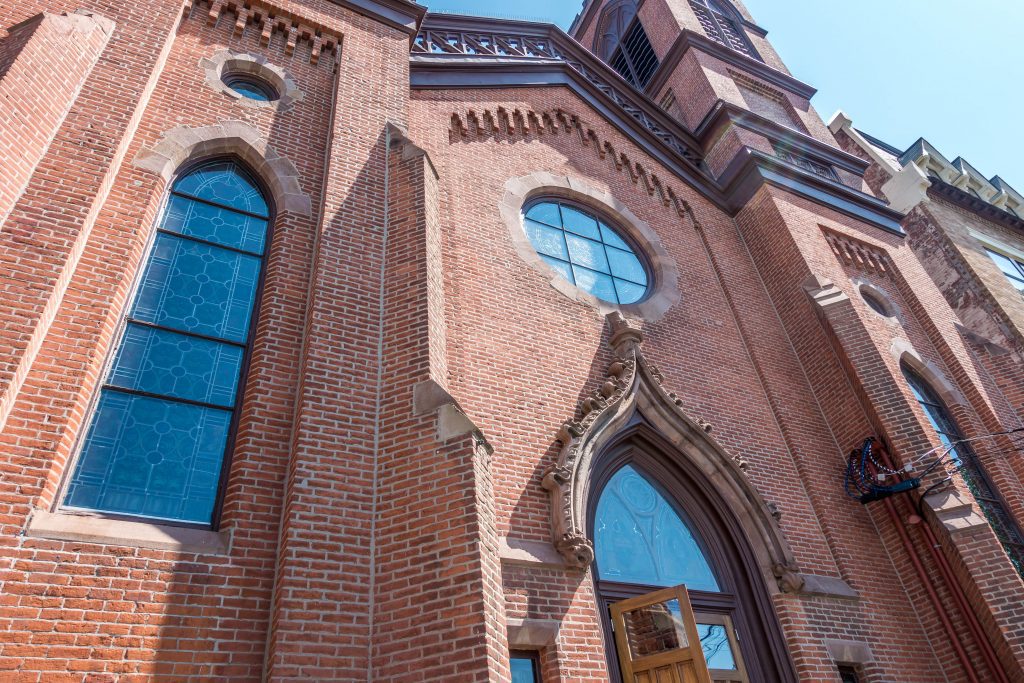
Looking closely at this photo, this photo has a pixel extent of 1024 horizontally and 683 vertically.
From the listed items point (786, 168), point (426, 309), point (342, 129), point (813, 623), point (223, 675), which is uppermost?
point (786, 168)

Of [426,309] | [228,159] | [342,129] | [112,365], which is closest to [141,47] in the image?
[228,159]

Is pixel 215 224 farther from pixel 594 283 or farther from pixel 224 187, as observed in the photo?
pixel 594 283

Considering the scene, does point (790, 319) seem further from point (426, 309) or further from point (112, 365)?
point (112, 365)

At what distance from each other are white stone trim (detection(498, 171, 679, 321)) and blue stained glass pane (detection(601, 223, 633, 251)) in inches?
8.6

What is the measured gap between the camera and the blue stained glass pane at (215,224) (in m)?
6.96

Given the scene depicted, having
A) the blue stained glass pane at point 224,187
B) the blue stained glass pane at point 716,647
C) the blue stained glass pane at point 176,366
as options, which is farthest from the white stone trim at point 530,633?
the blue stained glass pane at point 224,187

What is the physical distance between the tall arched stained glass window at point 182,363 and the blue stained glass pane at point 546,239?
4.07 metres

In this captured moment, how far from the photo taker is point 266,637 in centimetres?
→ 478

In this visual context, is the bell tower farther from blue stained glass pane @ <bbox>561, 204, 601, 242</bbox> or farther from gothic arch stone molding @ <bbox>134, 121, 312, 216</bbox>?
gothic arch stone molding @ <bbox>134, 121, 312, 216</bbox>

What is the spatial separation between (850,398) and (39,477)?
10.1 meters

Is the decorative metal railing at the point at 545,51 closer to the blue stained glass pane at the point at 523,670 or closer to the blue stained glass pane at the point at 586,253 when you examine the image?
the blue stained glass pane at the point at 586,253

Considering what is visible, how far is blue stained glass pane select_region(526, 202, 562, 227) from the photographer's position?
10.7 meters

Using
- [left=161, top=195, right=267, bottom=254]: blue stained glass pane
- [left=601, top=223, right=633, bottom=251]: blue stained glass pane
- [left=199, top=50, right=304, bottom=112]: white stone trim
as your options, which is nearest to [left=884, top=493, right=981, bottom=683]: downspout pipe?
[left=601, top=223, right=633, bottom=251]: blue stained glass pane

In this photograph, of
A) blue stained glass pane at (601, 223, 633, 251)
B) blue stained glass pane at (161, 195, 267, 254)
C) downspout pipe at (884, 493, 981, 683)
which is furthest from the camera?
blue stained glass pane at (601, 223, 633, 251)
